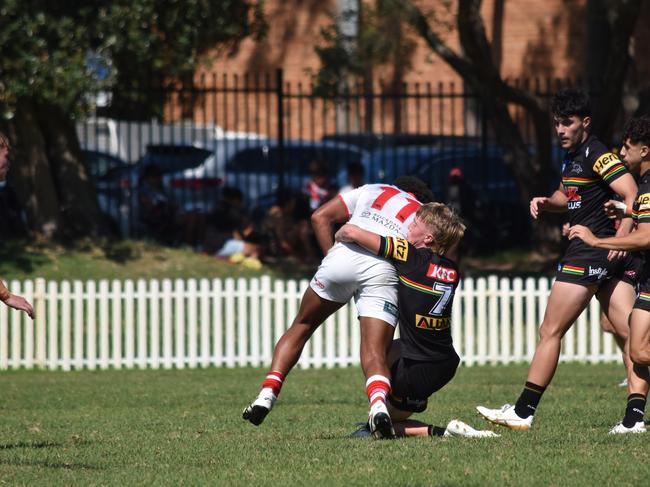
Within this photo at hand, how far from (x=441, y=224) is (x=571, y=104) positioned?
1.22 metres

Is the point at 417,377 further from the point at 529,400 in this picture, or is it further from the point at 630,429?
the point at 630,429

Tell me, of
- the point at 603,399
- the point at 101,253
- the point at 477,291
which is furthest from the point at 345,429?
the point at 101,253

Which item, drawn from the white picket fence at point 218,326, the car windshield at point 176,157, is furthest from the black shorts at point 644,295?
the car windshield at point 176,157

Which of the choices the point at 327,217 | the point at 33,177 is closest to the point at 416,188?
the point at 327,217

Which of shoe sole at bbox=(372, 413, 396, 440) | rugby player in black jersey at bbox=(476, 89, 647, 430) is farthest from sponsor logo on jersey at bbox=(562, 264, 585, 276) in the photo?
shoe sole at bbox=(372, 413, 396, 440)

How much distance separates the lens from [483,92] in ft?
61.0

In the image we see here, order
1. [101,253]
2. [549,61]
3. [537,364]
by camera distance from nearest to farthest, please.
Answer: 1. [537,364]
2. [101,253]
3. [549,61]

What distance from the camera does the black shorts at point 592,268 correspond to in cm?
784

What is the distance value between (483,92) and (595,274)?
10991mm

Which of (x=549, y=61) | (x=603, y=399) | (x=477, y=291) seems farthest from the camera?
(x=549, y=61)

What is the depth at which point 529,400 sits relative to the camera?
796 centimetres

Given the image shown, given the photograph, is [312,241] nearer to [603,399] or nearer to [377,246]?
[603,399]

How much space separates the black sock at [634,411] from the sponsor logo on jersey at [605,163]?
1.39 meters

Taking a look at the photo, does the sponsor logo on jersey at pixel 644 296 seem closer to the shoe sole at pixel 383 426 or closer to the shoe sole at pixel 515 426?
the shoe sole at pixel 515 426
